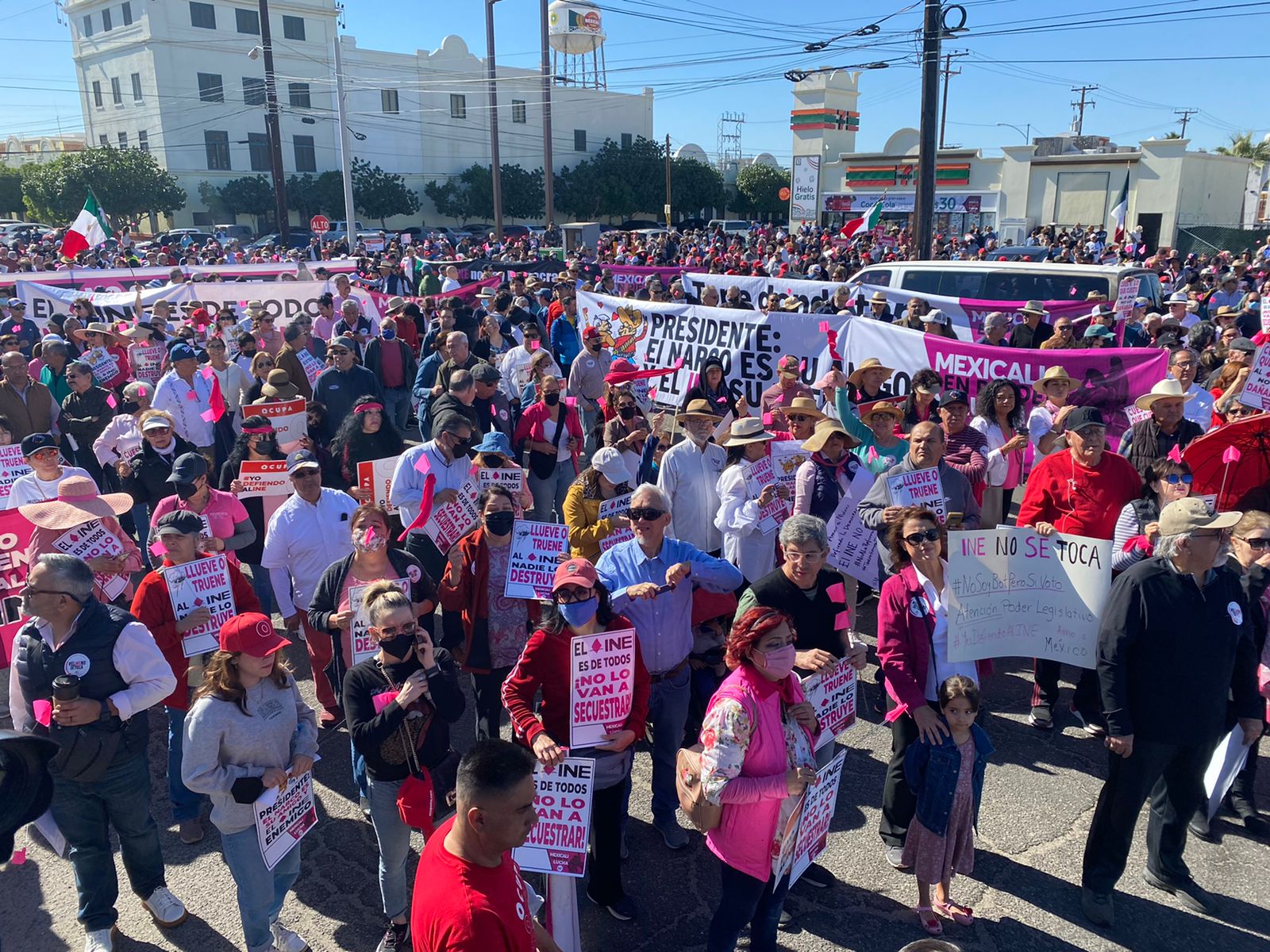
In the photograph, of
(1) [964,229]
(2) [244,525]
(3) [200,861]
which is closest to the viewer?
(3) [200,861]

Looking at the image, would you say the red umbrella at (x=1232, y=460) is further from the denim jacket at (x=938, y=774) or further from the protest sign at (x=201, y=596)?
the protest sign at (x=201, y=596)

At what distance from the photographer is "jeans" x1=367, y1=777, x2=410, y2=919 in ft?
11.9

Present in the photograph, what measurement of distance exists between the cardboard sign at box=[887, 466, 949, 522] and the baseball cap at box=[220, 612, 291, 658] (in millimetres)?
3544

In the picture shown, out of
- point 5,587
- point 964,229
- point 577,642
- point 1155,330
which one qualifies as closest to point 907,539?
point 577,642

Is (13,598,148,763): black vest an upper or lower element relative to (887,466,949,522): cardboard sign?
lower

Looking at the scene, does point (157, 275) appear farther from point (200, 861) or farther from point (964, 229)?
point (964, 229)

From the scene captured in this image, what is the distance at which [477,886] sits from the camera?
7.85 feet

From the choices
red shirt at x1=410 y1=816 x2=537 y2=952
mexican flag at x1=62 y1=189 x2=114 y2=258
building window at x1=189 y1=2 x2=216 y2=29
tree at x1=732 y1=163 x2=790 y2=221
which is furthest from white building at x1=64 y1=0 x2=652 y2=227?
red shirt at x1=410 y1=816 x2=537 y2=952

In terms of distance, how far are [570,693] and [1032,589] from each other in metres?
2.49

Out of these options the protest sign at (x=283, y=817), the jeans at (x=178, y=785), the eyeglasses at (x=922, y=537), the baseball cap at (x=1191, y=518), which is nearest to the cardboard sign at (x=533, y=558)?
the protest sign at (x=283, y=817)

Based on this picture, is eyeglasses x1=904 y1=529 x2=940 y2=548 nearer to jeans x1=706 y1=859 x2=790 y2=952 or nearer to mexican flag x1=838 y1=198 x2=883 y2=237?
jeans x1=706 y1=859 x2=790 y2=952

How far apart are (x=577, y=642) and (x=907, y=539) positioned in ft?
5.41

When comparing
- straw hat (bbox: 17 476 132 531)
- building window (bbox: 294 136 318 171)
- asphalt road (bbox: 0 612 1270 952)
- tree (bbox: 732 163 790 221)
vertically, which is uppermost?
building window (bbox: 294 136 318 171)

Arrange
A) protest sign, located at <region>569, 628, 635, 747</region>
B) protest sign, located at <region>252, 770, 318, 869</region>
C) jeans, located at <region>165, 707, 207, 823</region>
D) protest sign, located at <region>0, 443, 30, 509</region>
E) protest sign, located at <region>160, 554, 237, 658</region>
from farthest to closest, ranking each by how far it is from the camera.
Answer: protest sign, located at <region>0, 443, 30, 509</region>
jeans, located at <region>165, 707, 207, 823</region>
protest sign, located at <region>160, 554, 237, 658</region>
protest sign, located at <region>569, 628, 635, 747</region>
protest sign, located at <region>252, 770, 318, 869</region>
